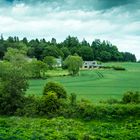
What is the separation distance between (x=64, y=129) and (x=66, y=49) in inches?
3487

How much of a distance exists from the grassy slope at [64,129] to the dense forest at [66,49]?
238ft

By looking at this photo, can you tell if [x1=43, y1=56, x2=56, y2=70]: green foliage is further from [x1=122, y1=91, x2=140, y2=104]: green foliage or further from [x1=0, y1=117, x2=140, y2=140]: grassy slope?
[x1=0, y1=117, x2=140, y2=140]: grassy slope

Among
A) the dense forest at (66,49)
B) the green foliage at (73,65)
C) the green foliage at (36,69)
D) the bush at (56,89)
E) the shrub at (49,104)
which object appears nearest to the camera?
the shrub at (49,104)

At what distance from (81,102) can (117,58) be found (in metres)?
98.3

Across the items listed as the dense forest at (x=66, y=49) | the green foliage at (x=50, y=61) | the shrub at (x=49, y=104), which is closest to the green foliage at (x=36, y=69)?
the green foliage at (x=50, y=61)

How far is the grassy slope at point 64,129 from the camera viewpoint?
26078 mm

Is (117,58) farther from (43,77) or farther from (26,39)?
(43,77)

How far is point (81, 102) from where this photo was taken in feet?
110

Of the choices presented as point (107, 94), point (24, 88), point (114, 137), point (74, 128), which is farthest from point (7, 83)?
point (107, 94)

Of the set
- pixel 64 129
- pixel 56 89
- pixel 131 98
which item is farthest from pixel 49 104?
pixel 131 98

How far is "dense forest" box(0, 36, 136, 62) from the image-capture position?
107 meters

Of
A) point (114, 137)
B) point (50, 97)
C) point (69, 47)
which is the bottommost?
point (114, 137)

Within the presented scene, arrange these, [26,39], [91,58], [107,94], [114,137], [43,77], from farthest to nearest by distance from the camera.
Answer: [26,39], [91,58], [43,77], [107,94], [114,137]

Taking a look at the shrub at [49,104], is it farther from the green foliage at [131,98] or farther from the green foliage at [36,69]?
the green foliage at [36,69]
